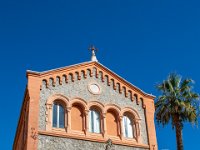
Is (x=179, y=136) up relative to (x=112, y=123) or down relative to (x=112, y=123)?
down

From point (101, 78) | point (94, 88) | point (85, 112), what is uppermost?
point (101, 78)

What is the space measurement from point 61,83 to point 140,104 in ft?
20.8

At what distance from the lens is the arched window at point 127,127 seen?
87.2ft

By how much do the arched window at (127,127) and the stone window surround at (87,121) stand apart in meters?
0.29

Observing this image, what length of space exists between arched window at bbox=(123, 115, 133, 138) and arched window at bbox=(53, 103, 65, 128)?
4.61 metres

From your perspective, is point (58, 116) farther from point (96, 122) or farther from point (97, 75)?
point (97, 75)

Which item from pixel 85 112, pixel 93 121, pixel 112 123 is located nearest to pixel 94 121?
pixel 93 121

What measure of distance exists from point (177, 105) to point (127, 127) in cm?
609

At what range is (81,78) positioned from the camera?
88.6 ft

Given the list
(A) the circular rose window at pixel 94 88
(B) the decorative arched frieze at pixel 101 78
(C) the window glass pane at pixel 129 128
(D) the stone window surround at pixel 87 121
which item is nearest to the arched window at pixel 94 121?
(D) the stone window surround at pixel 87 121

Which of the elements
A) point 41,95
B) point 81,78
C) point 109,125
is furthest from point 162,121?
point 41,95

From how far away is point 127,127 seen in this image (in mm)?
27000

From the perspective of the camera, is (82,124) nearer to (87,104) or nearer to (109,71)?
(87,104)

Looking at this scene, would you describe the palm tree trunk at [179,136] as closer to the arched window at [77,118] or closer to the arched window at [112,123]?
the arched window at [112,123]
